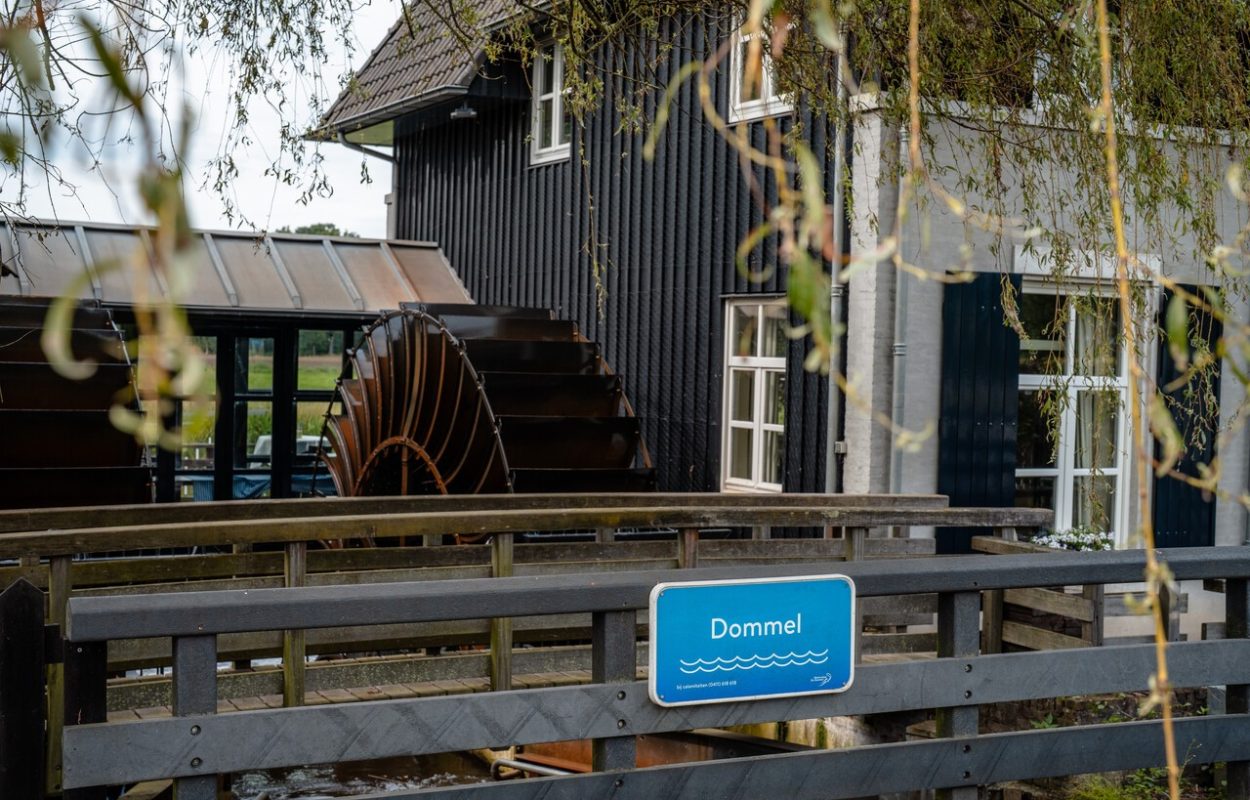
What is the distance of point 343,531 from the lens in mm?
5527

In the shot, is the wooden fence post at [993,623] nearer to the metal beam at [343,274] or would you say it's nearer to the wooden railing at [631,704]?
the wooden railing at [631,704]

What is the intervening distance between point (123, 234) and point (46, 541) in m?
10.7

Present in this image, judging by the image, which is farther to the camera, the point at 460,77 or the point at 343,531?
the point at 460,77

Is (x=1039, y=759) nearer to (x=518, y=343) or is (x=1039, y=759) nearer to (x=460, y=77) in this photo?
(x=518, y=343)

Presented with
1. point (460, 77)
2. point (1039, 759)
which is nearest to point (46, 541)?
point (1039, 759)

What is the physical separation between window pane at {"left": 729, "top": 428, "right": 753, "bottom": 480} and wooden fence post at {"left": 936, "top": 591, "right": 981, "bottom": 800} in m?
6.95

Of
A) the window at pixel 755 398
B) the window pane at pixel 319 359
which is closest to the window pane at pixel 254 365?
the window pane at pixel 319 359

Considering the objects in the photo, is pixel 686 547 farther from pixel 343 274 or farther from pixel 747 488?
pixel 343 274

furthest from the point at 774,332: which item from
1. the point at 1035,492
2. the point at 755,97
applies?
the point at 1035,492

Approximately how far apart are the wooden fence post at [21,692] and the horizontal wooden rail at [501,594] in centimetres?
34

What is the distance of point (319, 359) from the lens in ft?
54.1

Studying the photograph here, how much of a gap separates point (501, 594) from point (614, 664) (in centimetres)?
38

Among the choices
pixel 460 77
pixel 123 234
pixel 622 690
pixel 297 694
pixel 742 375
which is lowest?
pixel 297 694

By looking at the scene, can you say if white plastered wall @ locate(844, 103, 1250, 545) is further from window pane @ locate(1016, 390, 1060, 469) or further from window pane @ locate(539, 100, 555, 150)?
window pane @ locate(539, 100, 555, 150)
